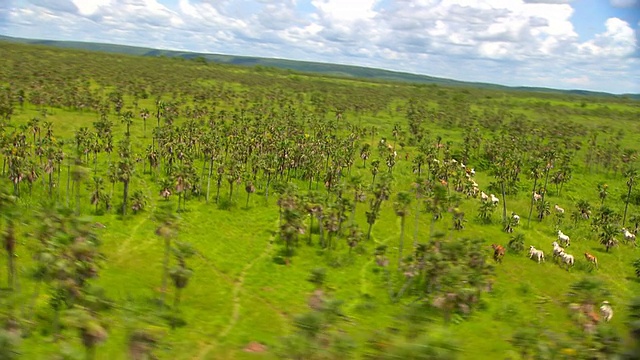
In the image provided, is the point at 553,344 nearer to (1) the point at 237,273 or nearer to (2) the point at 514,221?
(1) the point at 237,273

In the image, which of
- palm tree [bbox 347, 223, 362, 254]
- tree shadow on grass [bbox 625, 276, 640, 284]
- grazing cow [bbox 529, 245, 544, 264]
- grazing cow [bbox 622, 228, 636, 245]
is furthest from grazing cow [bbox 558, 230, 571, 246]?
palm tree [bbox 347, 223, 362, 254]

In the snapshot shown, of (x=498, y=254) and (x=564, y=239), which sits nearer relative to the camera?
(x=498, y=254)

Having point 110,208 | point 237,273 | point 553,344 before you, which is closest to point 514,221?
Answer: point 237,273

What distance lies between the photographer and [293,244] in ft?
247

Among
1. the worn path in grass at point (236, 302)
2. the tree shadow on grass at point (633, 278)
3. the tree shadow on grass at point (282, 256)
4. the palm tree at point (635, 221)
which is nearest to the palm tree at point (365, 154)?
the worn path in grass at point (236, 302)

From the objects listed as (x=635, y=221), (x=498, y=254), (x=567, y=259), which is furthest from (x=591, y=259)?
(x=635, y=221)

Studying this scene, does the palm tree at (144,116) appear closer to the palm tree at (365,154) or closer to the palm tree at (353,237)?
the palm tree at (365,154)

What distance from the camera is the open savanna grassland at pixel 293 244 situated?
1552cm

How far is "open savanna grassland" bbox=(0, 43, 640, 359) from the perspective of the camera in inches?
611

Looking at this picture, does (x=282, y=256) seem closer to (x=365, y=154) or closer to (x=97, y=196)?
(x=97, y=196)

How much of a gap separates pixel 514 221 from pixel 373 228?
2705 cm

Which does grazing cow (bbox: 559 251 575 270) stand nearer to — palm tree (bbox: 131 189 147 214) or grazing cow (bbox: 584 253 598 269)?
grazing cow (bbox: 584 253 598 269)

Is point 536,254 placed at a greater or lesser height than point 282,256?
greater

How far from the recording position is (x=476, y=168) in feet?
442
